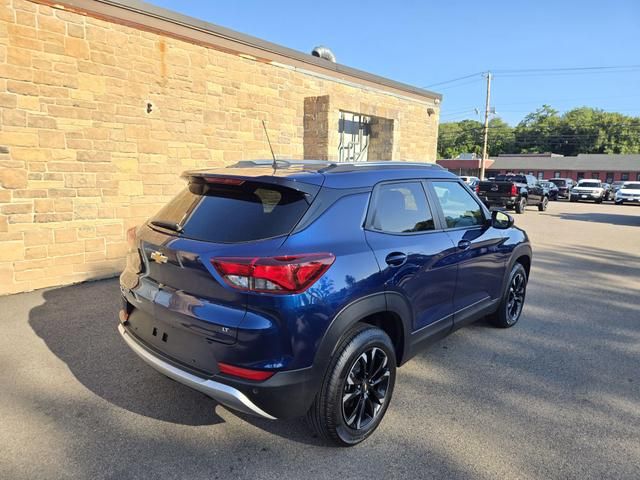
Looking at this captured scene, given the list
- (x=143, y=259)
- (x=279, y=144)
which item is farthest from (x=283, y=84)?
(x=143, y=259)

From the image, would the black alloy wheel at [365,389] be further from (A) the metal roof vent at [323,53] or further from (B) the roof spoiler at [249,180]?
(A) the metal roof vent at [323,53]

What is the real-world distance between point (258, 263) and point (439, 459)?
1661mm

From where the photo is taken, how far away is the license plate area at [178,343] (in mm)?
2486

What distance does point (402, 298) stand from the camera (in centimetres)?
305

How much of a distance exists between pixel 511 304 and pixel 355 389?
293 centimetres

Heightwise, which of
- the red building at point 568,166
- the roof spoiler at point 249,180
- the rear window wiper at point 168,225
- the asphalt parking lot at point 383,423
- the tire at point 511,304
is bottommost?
the asphalt parking lot at point 383,423

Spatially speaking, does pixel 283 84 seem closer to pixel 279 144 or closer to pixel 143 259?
pixel 279 144

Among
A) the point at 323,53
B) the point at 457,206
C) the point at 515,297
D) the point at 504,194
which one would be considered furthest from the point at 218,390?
the point at 504,194

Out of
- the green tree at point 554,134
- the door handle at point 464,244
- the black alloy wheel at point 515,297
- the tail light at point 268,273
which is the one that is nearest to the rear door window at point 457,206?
the door handle at point 464,244

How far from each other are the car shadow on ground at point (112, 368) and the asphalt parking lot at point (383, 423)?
0.01 metres

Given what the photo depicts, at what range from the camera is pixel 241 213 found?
2697 millimetres

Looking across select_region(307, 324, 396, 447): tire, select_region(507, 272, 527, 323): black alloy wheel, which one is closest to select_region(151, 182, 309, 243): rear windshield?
select_region(307, 324, 396, 447): tire

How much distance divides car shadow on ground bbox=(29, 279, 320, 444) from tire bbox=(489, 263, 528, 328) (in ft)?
9.14

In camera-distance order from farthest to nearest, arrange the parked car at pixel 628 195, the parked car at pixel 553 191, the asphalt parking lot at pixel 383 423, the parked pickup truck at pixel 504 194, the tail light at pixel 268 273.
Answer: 1. the parked car at pixel 553 191
2. the parked car at pixel 628 195
3. the parked pickup truck at pixel 504 194
4. the asphalt parking lot at pixel 383 423
5. the tail light at pixel 268 273
